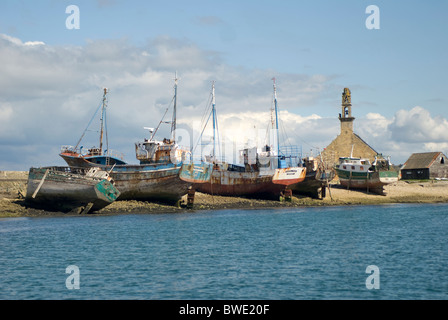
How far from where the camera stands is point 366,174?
74.8m

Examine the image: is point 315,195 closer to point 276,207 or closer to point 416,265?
point 276,207

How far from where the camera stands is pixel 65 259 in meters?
26.4

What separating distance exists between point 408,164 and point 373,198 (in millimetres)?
A: 29358

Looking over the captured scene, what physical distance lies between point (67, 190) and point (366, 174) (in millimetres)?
45370

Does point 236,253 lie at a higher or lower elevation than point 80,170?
lower

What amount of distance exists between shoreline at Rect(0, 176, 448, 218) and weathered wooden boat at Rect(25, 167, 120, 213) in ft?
3.19

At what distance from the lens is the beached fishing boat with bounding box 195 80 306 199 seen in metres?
66.3

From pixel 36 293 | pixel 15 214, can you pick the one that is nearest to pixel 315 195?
Answer: pixel 15 214

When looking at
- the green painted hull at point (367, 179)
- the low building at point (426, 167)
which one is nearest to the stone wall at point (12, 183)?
the green painted hull at point (367, 179)

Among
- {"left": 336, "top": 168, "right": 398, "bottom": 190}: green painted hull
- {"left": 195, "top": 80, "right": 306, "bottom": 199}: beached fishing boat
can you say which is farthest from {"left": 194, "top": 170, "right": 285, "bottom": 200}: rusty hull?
{"left": 336, "top": 168, "right": 398, "bottom": 190}: green painted hull

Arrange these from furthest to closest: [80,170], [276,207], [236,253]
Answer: [276,207] → [80,170] → [236,253]

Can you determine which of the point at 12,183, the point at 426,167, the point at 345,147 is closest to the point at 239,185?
the point at 12,183

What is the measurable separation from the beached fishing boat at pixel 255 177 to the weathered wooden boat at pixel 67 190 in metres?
18.2

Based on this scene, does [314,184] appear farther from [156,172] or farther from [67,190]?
[67,190]
